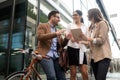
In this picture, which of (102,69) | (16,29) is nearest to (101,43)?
(102,69)

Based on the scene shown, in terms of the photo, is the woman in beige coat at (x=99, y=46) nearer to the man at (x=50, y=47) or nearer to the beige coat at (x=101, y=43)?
the beige coat at (x=101, y=43)

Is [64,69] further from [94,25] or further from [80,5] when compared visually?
[80,5]

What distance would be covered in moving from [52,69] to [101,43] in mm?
848

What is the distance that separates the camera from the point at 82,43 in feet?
13.2

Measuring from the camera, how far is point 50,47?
3732 millimetres

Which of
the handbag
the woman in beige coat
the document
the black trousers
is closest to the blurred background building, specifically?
the handbag

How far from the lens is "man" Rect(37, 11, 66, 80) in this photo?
11.5 feet

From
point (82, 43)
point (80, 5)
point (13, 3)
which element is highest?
point (80, 5)

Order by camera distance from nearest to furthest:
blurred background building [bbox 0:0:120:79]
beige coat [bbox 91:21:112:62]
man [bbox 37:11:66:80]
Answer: beige coat [bbox 91:21:112:62] → man [bbox 37:11:66:80] → blurred background building [bbox 0:0:120:79]

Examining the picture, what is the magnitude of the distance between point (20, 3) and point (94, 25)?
9.66 ft

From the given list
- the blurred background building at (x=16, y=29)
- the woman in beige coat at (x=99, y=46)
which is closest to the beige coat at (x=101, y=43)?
the woman in beige coat at (x=99, y=46)

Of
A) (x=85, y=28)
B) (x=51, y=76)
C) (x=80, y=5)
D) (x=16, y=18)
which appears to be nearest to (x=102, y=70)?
(x=51, y=76)

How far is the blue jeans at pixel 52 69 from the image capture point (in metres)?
3.44

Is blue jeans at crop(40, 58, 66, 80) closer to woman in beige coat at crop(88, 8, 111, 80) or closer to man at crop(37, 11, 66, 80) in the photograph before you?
man at crop(37, 11, 66, 80)
